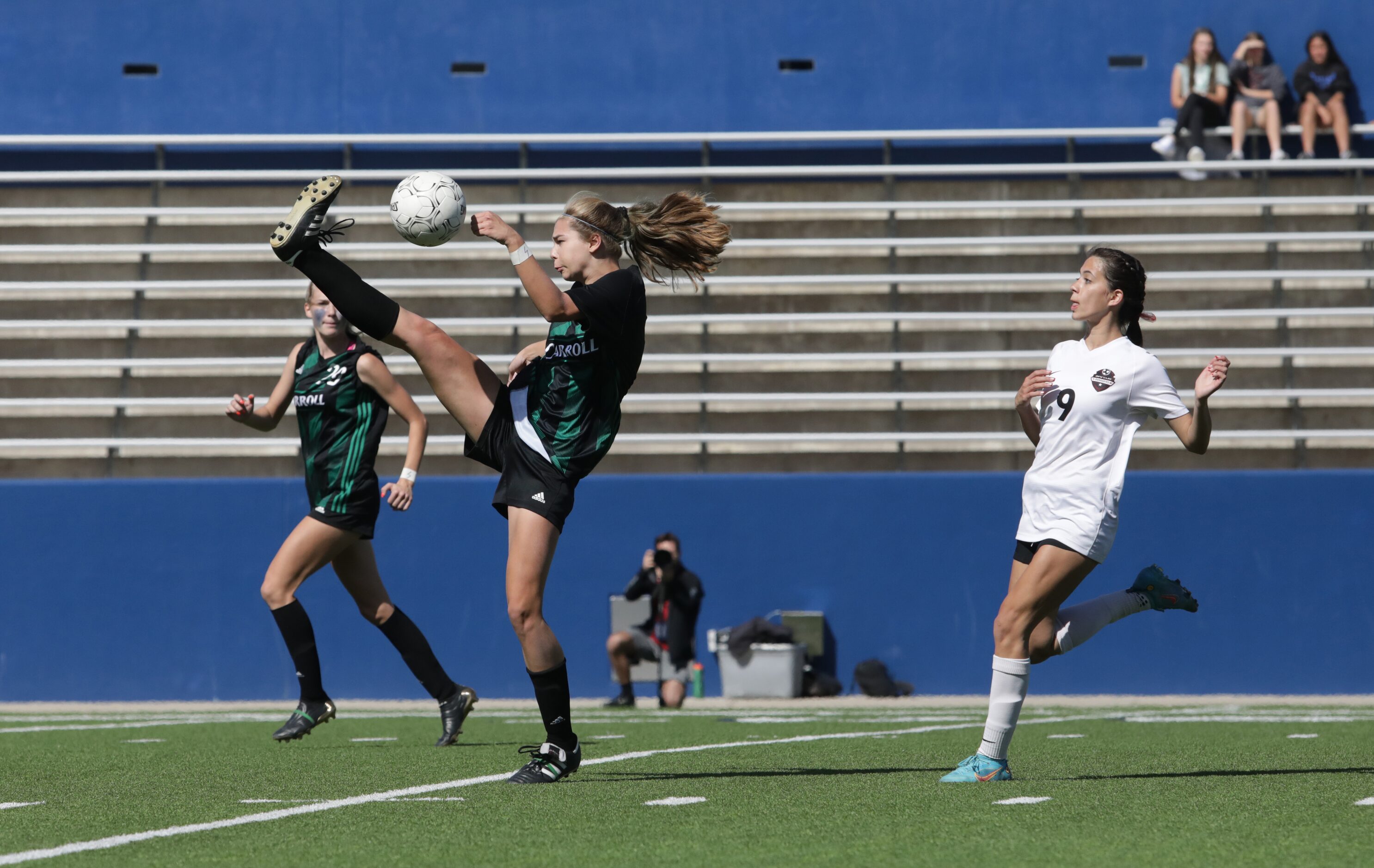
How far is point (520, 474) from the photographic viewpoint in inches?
213

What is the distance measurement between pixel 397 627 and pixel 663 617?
5.13 m

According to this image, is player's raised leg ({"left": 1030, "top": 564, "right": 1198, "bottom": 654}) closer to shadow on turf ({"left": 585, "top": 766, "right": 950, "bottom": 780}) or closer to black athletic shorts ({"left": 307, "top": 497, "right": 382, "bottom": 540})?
shadow on turf ({"left": 585, "top": 766, "right": 950, "bottom": 780})

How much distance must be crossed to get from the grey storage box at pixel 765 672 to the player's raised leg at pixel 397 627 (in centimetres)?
525

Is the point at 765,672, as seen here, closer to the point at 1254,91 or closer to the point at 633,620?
the point at 633,620

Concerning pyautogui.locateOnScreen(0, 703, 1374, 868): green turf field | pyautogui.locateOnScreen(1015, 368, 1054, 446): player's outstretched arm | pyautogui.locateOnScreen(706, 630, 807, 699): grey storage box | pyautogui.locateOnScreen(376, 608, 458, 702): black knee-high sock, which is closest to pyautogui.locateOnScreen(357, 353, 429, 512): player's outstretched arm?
pyautogui.locateOnScreen(376, 608, 458, 702): black knee-high sock

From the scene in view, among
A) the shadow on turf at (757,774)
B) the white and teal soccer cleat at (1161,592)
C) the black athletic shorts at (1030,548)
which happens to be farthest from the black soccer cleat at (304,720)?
the white and teal soccer cleat at (1161,592)

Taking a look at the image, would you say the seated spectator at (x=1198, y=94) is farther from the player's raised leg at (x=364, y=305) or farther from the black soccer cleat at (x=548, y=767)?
the black soccer cleat at (x=548, y=767)

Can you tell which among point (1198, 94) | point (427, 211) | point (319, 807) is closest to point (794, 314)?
point (1198, 94)

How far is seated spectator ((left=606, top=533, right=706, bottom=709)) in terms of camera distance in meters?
12.3

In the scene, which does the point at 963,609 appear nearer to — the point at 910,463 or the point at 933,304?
the point at 910,463

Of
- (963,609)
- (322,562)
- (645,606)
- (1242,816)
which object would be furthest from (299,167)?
(1242,816)

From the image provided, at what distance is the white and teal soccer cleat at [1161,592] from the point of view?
5.61 m

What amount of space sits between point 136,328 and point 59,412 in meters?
1.01

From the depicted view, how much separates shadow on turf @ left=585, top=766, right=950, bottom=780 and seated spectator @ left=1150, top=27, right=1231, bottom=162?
434 inches
